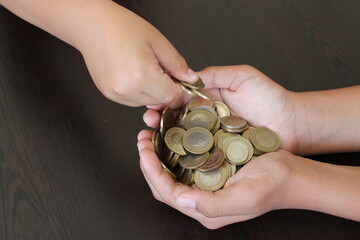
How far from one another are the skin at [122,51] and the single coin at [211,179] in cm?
20

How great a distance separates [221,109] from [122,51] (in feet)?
1.23

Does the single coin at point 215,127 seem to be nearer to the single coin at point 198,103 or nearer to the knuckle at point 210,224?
the single coin at point 198,103

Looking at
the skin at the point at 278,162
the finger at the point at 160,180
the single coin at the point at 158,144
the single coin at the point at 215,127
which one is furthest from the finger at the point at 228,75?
the finger at the point at 160,180

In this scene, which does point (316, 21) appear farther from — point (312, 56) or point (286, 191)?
point (286, 191)

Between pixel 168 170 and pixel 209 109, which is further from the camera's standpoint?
pixel 209 109

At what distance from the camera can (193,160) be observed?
0.92 metres

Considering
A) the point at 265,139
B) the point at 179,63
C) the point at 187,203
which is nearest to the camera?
the point at 187,203

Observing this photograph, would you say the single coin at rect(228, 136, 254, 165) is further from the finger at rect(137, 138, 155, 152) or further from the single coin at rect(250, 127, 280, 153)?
the finger at rect(137, 138, 155, 152)

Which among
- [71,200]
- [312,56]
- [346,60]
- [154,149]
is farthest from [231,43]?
[71,200]

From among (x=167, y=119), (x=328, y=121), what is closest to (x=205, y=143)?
(x=167, y=119)

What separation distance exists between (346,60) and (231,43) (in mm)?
363

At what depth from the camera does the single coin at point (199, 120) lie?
99 centimetres

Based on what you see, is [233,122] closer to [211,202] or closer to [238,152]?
[238,152]

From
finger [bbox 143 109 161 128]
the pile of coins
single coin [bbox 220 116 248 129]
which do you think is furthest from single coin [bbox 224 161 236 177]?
finger [bbox 143 109 161 128]
